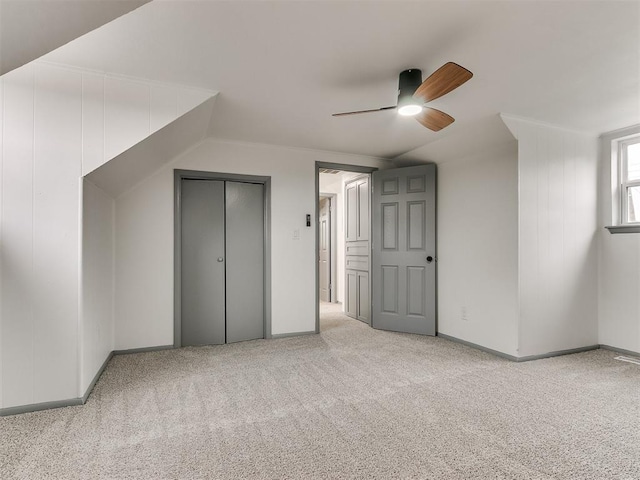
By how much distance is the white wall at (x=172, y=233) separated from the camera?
3367 mm

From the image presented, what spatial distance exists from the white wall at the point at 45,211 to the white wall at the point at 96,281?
0.27ft

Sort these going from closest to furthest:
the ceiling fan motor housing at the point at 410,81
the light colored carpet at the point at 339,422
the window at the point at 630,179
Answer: the light colored carpet at the point at 339,422, the ceiling fan motor housing at the point at 410,81, the window at the point at 630,179

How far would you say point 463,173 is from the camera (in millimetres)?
3889

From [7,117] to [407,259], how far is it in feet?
13.0

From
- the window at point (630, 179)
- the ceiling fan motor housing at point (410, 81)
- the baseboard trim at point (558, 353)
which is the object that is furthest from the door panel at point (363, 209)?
the window at point (630, 179)

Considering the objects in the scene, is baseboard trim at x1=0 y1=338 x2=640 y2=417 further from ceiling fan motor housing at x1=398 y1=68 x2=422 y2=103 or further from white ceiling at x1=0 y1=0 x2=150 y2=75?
ceiling fan motor housing at x1=398 y1=68 x2=422 y2=103

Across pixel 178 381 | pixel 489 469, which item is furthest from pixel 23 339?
pixel 489 469

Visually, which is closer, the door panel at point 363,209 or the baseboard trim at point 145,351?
the baseboard trim at point 145,351

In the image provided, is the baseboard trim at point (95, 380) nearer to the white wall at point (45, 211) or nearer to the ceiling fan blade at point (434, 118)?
the white wall at point (45, 211)

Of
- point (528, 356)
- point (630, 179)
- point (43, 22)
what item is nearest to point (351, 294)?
point (528, 356)

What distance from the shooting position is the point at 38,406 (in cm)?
216

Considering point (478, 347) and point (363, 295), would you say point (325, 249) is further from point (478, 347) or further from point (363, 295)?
point (478, 347)

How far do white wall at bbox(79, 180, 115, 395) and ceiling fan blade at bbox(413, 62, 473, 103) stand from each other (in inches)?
92.6

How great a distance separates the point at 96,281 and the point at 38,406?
35.1 inches
